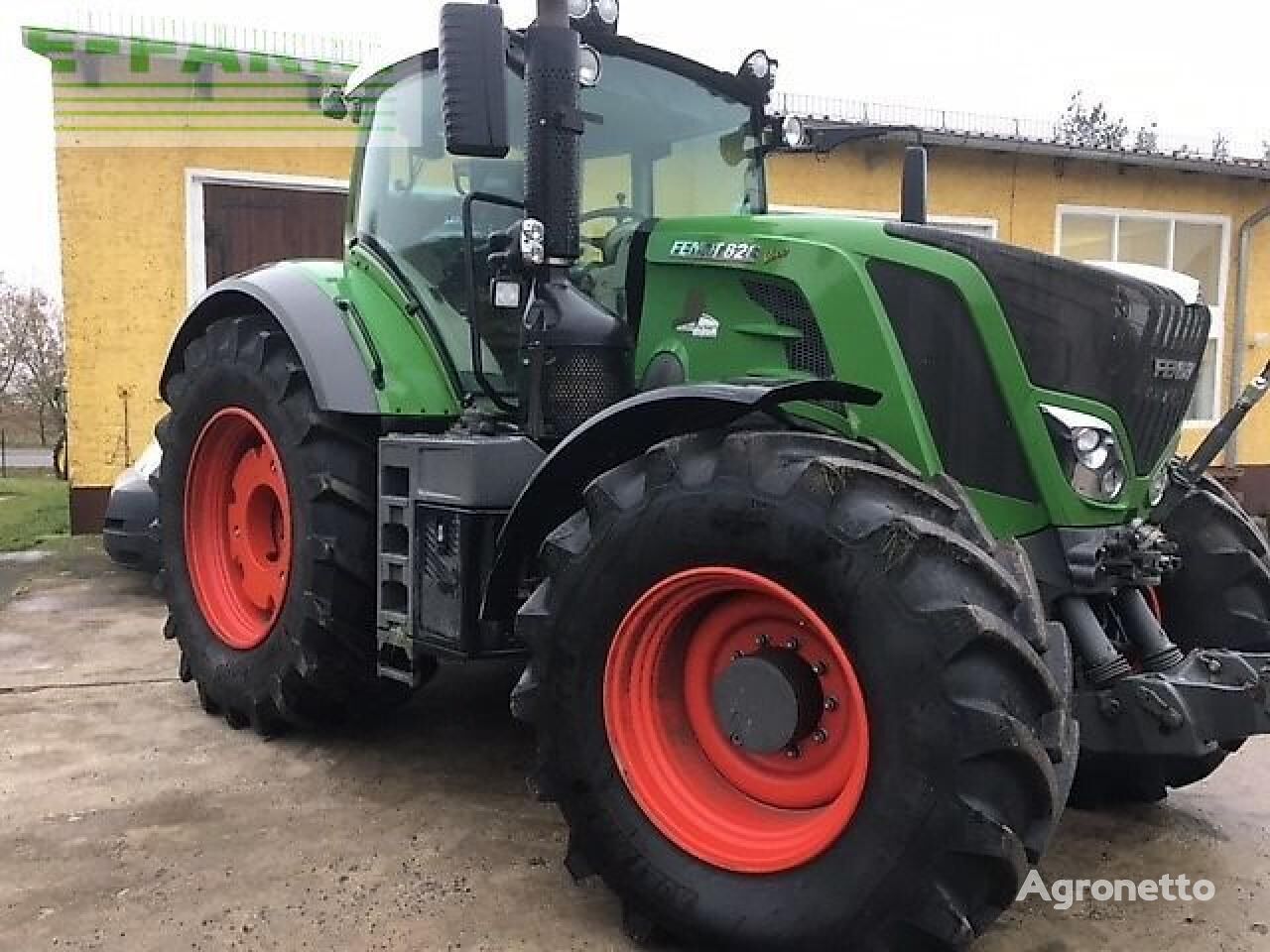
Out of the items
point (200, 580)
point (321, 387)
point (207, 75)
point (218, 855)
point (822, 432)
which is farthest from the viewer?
point (207, 75)

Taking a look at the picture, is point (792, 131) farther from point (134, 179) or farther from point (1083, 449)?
point (134, 179)

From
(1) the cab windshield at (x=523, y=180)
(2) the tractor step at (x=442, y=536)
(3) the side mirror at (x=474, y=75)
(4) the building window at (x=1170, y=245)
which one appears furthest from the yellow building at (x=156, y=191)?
(3) the side mirror at (x=474, y=75)

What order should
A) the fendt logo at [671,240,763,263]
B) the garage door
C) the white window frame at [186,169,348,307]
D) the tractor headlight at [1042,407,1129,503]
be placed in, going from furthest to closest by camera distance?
1. the garage door
2. the white window frame at [186,169,348,307]
3. the fendt logo at [671,240,763,263]
4. the tractor headlight at [1042,407,1129,503]

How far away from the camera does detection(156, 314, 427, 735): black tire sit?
422 centimetres

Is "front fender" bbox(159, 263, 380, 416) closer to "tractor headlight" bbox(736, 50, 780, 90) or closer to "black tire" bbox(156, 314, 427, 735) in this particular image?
"black tire" bbox(156, 314, 427, 735)

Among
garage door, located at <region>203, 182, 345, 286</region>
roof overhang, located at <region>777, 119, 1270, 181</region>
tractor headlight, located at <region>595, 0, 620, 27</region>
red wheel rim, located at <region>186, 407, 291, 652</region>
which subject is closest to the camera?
tractor headlight, located at <region>595, 0, 620, 27</region>

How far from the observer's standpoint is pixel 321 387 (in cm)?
419

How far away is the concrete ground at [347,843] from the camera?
3.03 metres

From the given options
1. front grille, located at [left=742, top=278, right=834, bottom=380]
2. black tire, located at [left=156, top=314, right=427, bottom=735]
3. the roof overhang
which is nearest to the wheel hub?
front grille, located at [left=742, top=278, right=834, bottom=380]

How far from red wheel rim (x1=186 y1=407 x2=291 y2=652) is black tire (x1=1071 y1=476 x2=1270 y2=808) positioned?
3.22 m

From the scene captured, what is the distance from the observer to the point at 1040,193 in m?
12.0

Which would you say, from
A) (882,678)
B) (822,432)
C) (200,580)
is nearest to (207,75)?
(200,580)

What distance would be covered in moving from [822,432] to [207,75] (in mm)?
8062

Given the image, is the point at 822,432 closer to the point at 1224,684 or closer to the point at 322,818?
the point at 1224,684
